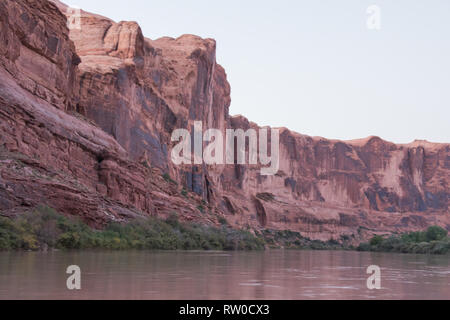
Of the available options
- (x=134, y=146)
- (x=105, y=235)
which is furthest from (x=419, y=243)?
(x=105, y=235)

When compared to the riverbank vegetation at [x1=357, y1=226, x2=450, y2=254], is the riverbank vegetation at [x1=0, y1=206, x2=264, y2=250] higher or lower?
higher

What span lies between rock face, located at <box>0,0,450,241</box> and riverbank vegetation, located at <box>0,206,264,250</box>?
1147mm

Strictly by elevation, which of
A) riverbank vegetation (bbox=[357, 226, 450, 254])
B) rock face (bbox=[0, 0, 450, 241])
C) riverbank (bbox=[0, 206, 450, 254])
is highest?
rock face (bbox=[0, 0, 450, 241])

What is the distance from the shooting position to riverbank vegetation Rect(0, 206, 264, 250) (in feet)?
63.1

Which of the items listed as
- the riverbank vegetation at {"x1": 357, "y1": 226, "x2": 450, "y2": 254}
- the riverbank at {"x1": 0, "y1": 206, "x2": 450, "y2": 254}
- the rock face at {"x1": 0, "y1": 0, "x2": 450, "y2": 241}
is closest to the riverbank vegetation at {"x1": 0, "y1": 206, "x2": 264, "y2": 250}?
the riverbank at {"x1": 0, "y1": 206, "x2": 450, "y2": 254}

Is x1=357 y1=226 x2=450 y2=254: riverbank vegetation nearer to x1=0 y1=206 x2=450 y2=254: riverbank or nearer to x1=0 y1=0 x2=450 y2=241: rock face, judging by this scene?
x1=0 y1=206 x2=450 y2=254: riverbank

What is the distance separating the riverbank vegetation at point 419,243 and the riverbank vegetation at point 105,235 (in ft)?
58.7

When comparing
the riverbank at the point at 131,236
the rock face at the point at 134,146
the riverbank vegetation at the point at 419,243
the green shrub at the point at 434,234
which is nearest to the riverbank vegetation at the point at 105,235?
the riverbank at the point at 131,236

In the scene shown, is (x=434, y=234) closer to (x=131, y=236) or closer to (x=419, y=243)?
(x=419, y=243)

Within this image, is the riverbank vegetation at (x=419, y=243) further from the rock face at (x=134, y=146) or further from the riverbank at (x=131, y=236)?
the rock face at (x=134, y=146)

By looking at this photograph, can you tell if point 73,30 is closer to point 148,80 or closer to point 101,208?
point 148,80

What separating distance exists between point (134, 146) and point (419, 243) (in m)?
29.7
